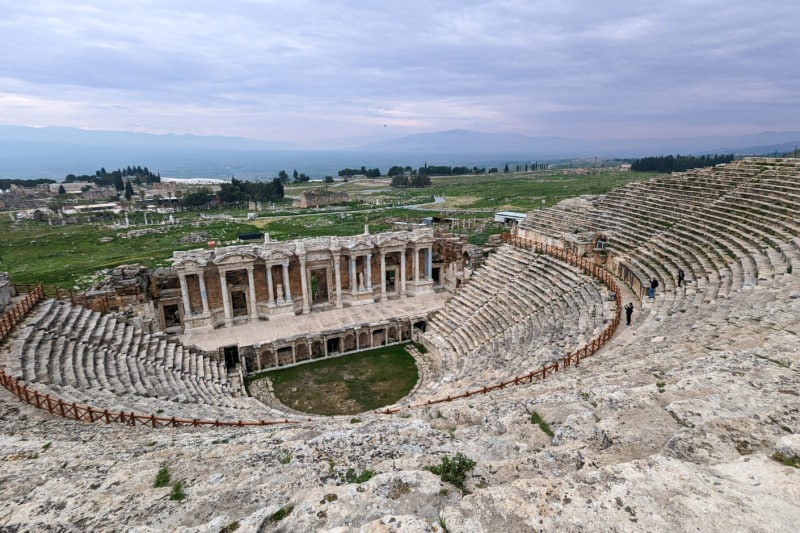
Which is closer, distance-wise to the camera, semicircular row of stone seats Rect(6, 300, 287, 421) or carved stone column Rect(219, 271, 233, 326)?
semicircular row of stone seats Rect(6, 300, 287, 421)

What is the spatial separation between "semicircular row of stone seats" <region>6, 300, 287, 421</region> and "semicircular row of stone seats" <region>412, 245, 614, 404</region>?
8.56 meters

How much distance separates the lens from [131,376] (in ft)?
58.1

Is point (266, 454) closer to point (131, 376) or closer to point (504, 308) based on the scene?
→ point (131, 376)

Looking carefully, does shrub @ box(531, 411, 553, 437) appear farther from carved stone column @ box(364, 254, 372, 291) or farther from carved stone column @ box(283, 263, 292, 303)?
carved stone column @ box(364, 254, 372, 291)

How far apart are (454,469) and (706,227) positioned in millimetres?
21887

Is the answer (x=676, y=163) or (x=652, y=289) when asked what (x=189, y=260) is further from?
(x=676, y=163)

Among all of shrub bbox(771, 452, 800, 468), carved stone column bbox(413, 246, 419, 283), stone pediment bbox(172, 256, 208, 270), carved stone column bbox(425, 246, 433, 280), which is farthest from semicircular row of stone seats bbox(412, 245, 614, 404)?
stone pediment bbox(172, 256, 208, 270)

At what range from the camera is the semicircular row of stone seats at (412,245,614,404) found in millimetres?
17500

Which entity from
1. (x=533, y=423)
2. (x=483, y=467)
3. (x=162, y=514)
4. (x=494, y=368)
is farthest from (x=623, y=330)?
(x=162, y=514)

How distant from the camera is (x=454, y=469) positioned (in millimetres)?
6504

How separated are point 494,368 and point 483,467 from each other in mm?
11596

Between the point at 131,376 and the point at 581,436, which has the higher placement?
the point at 581,436

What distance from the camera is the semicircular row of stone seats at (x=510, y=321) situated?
1750cm

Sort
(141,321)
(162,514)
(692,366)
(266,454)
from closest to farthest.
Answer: (162,514), (266,454), (692,366), (141,321)
